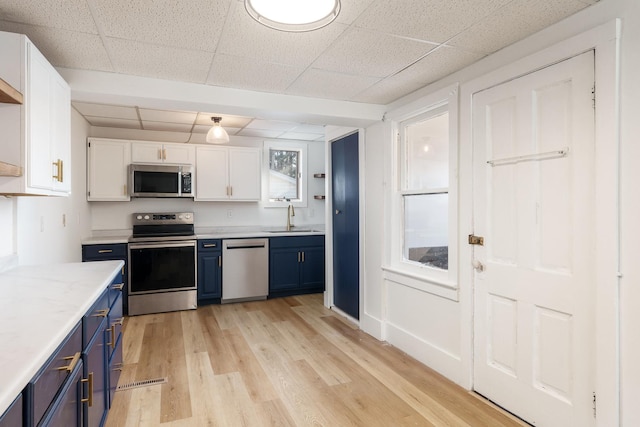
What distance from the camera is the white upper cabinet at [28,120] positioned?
1.74 m

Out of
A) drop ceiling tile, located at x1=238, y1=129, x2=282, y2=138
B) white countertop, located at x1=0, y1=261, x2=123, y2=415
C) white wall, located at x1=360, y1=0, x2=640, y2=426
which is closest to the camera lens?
white countertop, located at x1=0, y1=261, x2=123, y2=415

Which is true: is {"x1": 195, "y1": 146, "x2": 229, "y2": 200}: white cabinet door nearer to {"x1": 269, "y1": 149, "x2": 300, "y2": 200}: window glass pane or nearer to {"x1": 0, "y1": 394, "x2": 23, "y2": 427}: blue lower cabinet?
{"x1": 269, "y1": 149, "x2": 300, "y2": 200}: window glass pane

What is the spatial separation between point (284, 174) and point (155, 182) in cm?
184

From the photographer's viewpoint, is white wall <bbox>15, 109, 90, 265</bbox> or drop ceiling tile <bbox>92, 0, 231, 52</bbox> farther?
white wall <bbox>15, 109, 90, 265</bbox>

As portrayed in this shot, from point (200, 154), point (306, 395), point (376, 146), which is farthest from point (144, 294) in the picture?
point (376, 146)

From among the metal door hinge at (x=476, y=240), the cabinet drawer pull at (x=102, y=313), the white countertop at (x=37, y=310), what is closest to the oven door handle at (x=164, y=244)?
the white countertop at (x=37, y=310)

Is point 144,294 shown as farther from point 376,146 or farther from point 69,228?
point 376,146

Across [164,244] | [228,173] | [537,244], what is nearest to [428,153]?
[537,244]

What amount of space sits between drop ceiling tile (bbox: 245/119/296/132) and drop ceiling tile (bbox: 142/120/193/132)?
0.76 metres

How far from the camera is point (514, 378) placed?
7.14ft

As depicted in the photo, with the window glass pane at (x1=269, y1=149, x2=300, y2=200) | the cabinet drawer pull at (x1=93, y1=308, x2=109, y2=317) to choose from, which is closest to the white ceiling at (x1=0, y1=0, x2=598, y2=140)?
the cabinet drawer pull at (x1=93, y1=308, x2=109, y2=317)

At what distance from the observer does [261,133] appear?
5039mm

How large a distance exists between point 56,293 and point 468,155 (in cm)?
244

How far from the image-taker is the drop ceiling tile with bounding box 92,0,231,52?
1.70 metres
